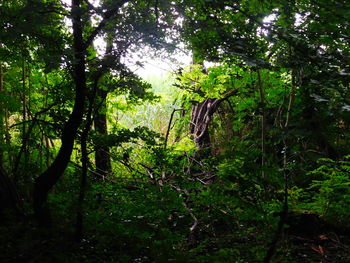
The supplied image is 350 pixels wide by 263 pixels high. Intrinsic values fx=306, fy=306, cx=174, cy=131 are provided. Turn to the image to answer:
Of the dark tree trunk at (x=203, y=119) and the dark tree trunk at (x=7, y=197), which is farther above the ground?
the dark tree trunk at (x=203, y=119)

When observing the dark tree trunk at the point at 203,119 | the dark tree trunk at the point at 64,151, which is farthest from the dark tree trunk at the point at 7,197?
the dark tree trunk at the point at 203,119

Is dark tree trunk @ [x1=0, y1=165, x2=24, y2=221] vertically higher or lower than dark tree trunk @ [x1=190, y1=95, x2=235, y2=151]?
lower

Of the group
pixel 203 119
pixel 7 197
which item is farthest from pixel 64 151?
pixel 203 119

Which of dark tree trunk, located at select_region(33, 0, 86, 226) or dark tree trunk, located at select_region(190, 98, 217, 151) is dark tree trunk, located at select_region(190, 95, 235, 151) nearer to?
dark tree trunk, located at select_region(190, 98, 217, 151)

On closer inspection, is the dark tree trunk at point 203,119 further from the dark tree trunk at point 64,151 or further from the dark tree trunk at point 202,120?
the dark tree trunk at point 64,151

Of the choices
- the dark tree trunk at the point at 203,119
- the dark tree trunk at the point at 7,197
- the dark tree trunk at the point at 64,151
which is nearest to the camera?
the dark tree trunk at the point at 64,151

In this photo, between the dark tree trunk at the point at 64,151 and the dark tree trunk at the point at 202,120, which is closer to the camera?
the dark tree trunk at the point at 64,151

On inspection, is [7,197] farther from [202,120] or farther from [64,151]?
[202,120]

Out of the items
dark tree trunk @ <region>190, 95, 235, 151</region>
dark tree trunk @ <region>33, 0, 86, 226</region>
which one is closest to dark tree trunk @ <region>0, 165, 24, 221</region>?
dark tree trunk @ <region>33, 0, 86, 226</region>

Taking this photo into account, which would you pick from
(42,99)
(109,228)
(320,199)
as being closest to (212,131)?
(42,99)

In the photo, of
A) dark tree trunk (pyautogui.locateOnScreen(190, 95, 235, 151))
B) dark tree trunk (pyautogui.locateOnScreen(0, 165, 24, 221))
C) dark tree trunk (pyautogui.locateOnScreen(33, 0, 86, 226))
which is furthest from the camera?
dark tree trunk (pyautogui.locateOnScreen(190, 95, 235, 151))

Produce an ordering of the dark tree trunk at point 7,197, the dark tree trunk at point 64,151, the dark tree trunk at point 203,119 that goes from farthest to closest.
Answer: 1. the dark tree trunk at point 203,119
2. the dark tree trunk at point 7,197
3. the dark tree trunk at point 64,151

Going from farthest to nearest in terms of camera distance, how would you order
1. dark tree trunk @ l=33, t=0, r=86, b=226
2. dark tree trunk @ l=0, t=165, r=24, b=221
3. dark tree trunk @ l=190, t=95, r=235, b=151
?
dark tree trunk @ l=190, t=95, r=235, b=151 < dark tree trunk @ l=0, t=165, r=24, b=221 < dark tree trunk @ l=33, t=0, r=86, b=226

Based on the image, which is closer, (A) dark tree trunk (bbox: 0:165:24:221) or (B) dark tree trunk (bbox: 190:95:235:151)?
(A) dark tree trunk (bbox: 0:165:24:221)
